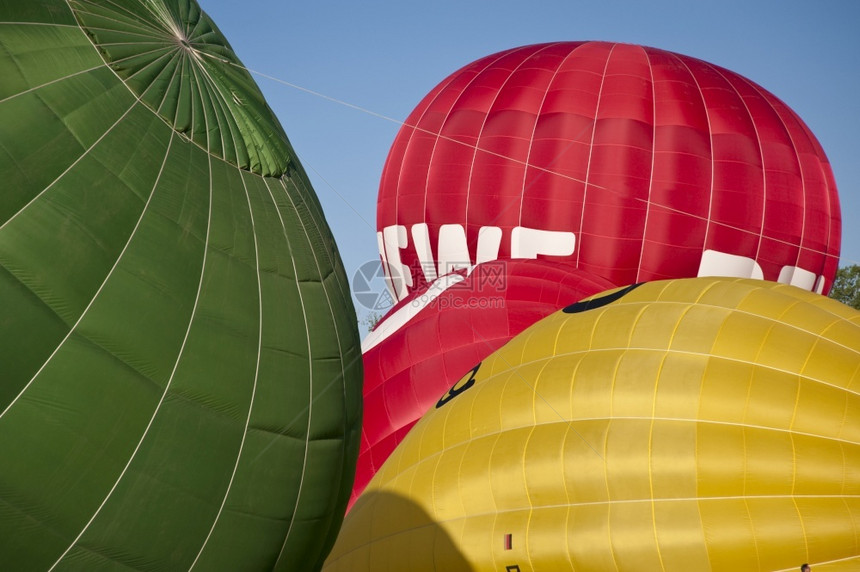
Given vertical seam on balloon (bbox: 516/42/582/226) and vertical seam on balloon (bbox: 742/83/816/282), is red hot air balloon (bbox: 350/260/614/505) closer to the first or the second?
vertical seam on balloon (bbox: 516/42/582/226)

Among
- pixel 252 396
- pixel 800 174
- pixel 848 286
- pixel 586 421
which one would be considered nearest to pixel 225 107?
pixel 252 396

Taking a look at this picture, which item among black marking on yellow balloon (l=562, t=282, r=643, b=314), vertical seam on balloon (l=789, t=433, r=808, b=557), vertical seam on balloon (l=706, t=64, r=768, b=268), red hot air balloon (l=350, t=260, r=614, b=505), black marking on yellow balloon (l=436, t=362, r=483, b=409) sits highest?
vertical seam on balloon (l=706, t=64, r=768, b=268)

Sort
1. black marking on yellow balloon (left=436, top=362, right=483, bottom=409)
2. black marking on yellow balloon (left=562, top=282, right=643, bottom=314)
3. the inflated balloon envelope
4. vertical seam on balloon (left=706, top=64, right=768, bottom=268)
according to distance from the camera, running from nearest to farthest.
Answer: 1. the inflated balloon envelope
2. black marking on yellow balloon (left=562, top=282, right=643, bottom=314)
3. black marking on yellow balloon (left=436, top=362, right=483, bottom=409)
4. vertical seam on balloon (left=706, top=64, right=768, bottom=268)

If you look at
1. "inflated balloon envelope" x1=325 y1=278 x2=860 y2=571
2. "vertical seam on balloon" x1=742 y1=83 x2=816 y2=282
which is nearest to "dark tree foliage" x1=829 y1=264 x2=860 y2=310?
"vertical seam on balloon" x1=742 y1=83 x2=816 y2=282

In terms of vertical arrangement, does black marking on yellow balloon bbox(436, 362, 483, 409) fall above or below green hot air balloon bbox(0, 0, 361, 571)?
above

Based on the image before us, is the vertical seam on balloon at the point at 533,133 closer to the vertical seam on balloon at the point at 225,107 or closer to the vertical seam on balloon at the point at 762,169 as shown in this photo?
the vertical seam on balloon at the point at 762,169

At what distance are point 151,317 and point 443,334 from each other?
454cm

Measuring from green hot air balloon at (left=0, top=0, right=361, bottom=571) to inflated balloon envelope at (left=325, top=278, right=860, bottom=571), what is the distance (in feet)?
4.70

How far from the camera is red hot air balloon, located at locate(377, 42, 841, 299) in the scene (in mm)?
9031

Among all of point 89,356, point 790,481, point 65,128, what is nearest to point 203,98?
point 65,128

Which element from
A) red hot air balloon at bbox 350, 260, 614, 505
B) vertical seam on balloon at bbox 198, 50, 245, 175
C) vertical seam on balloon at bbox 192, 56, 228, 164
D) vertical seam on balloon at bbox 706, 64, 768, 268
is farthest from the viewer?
vertical seam on balloon at bbox 706, 64, 768, 268

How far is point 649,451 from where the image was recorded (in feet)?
15.9

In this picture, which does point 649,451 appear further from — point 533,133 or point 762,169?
point 762,169

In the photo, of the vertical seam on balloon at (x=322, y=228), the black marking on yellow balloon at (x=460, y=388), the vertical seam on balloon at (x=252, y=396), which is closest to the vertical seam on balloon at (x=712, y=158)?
the black marking on yellow balloon at (x=460, y=388)
